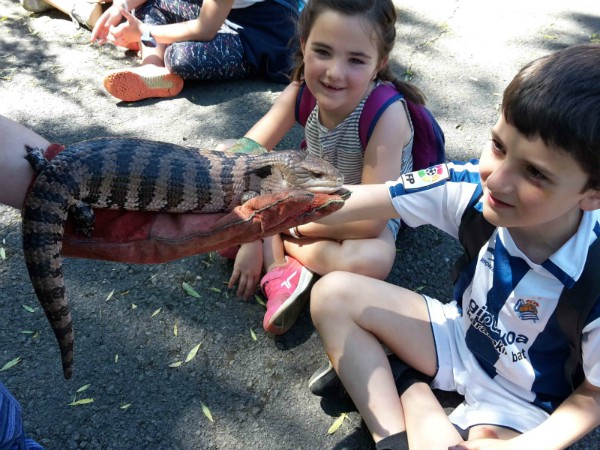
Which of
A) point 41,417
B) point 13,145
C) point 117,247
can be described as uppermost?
point 13,145

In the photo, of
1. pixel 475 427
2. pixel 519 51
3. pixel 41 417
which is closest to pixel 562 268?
pixel 475 427

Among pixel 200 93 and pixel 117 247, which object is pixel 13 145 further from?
pixel 200 93

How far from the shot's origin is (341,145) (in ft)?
10.3

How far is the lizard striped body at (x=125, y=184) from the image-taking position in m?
2.22

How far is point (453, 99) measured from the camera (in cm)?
482

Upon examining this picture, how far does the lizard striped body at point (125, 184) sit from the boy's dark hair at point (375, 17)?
65 centimetres

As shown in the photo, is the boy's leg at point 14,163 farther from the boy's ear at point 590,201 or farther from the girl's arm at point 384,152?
the boy's ear at point 590,201

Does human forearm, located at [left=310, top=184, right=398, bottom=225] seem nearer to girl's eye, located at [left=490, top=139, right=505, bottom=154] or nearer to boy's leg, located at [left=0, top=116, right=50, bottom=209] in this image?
girl's eye, located at [left=490, top=139, right=505, bottom=154]

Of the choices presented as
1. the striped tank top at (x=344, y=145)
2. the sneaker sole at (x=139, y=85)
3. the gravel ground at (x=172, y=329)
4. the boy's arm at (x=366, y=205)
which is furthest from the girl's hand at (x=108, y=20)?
the boy's arm at (x=366, y=205)

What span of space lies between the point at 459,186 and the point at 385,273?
0.85 m

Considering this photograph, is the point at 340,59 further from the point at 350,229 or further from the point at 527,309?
the point at 527,309

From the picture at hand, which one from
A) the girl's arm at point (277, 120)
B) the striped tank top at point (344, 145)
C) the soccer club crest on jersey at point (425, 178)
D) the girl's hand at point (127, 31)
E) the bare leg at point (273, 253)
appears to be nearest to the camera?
the soccer club crest on jersey at point (425, 178)

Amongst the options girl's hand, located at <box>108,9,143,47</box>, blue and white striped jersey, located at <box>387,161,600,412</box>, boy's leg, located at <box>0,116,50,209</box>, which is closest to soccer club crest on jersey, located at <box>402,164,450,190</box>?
blue and white striped jersey, located at <box>387,161,600,412</box>

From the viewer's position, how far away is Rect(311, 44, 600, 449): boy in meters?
1.80
